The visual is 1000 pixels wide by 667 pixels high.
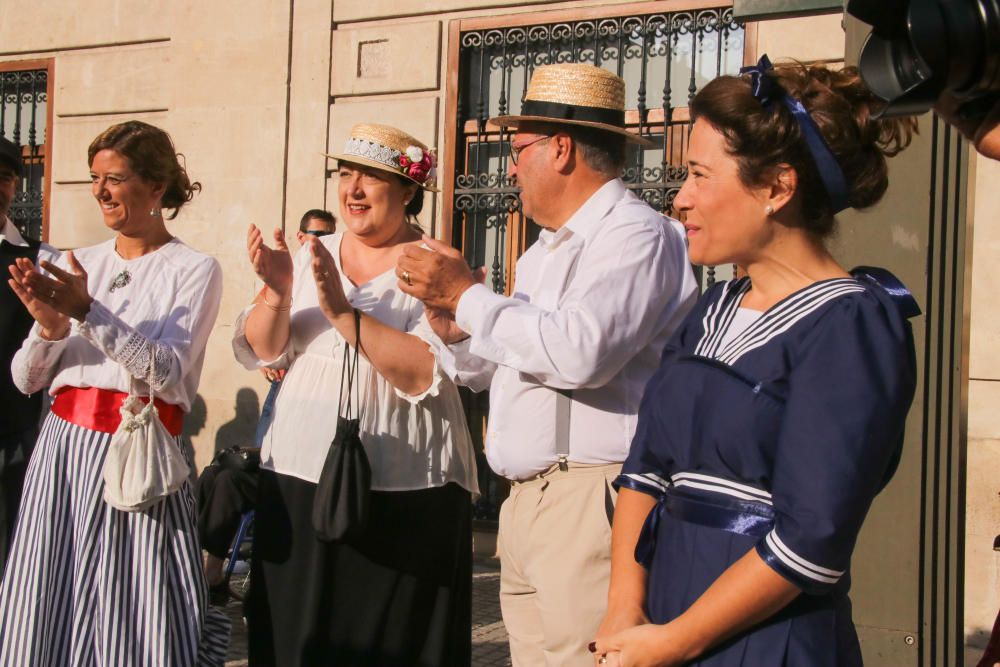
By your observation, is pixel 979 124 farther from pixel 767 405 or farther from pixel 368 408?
pixel 368 408

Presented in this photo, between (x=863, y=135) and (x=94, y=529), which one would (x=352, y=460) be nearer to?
(x=94, y=529)

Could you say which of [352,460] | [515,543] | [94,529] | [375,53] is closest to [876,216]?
[515,543]

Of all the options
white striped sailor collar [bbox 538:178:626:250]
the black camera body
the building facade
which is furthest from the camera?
the building facade

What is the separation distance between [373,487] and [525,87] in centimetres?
481

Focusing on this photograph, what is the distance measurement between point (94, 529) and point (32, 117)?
21.7 ft

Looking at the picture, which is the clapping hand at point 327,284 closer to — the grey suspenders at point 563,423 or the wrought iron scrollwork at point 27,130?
the grey suspenders at point 563,423

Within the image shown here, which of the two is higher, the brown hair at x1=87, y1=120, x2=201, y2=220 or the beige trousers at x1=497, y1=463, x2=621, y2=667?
the brown hair at x1=87, y1=120, x2=201, y2=220

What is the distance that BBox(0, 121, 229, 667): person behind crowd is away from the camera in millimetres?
3623

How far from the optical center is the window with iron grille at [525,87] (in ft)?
23.8

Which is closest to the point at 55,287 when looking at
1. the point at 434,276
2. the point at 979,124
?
the point at 434,276

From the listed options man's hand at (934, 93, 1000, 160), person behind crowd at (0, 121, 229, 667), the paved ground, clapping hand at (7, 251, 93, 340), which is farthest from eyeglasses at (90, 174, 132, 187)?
man's hand at (934, 93, 1000, 160)

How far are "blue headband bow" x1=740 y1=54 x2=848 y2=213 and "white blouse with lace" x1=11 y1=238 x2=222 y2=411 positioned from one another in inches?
88.7

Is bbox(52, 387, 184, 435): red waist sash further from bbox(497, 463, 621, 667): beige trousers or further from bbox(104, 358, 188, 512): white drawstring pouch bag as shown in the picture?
bbox(497, 463, 621, 667): beige trousers

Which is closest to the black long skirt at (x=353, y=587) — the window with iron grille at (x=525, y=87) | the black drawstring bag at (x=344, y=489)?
the black drawstring bag at (x=344, y=489)
